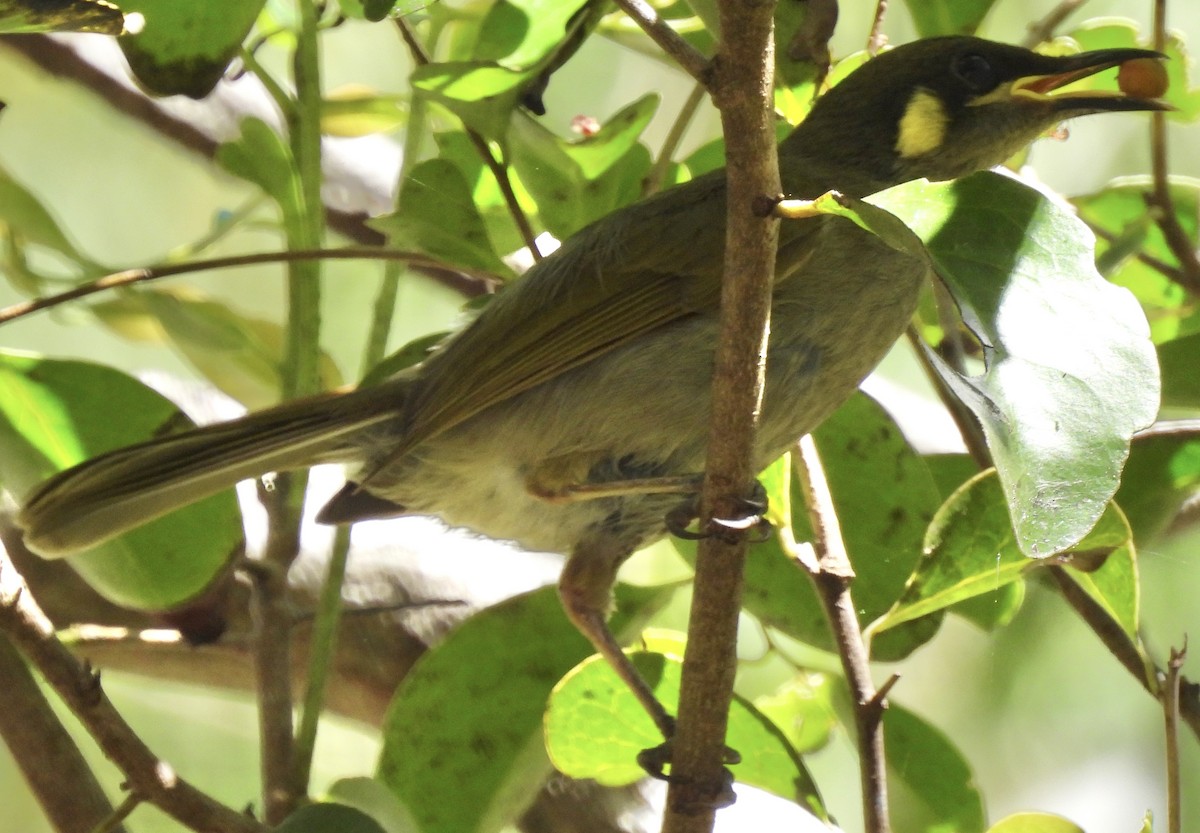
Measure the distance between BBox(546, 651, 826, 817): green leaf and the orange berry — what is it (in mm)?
1234

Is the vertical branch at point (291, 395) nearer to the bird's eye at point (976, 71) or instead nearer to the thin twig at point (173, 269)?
the thin twig at point (173, 269)

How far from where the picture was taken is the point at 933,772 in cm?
215

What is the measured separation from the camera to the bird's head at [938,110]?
2.43 meters

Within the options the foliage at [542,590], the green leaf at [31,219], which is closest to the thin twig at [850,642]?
the foliage at [542,590]

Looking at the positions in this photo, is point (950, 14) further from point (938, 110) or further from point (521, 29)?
point (521, 29)

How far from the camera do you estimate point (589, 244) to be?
229 cm

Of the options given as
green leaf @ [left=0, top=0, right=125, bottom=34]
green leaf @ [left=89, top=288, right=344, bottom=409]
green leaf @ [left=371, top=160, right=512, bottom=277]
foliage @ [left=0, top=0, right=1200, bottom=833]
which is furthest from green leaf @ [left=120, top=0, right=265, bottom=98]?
green leaf @ [left=89, top=288, right=344, bottom=409]

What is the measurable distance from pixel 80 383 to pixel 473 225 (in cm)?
68

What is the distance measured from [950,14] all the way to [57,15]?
5.13ft

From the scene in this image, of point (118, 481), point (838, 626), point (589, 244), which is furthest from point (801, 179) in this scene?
point (118, 481)

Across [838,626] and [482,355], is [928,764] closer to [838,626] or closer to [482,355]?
[838,626]

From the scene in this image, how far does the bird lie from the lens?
6.72ft

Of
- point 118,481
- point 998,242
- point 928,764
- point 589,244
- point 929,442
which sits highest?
point 929,442

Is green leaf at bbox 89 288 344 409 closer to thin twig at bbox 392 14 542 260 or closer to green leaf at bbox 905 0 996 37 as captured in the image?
thin twig at bbox 392 14 542 260
